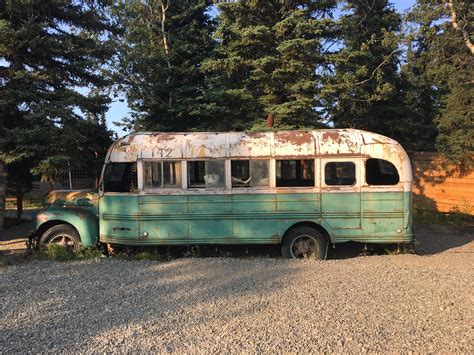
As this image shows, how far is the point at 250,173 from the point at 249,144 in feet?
1.91

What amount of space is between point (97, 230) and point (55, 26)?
545 cm

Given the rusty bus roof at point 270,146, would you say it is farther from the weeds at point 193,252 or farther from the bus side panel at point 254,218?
the weeds at point 193,252

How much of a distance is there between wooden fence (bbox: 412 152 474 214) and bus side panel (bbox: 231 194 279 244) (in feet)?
31.1

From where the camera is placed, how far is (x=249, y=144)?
27.3ft

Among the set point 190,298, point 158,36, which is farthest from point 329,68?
point 190,298

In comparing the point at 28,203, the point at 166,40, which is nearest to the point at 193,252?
the point at 166,40

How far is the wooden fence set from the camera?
14.5m

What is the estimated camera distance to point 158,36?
21844 mm

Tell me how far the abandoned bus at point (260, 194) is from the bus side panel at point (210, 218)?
20 mm

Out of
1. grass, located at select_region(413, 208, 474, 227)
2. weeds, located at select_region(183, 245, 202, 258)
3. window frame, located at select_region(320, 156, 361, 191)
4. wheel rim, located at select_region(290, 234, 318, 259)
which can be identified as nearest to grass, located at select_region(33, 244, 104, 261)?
weeds, located at select_region(183, 245, 202, 258)

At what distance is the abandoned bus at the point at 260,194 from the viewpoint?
816 cm

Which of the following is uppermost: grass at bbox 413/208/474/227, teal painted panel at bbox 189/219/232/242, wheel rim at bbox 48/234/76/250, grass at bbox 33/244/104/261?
teal painted panel at bbox 189/219/232/242

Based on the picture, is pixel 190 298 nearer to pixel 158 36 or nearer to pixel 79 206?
pixel 79 206

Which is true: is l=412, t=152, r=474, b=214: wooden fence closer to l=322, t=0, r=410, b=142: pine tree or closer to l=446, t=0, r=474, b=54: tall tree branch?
l=322, t=0, r=410, b=142: pine tree
